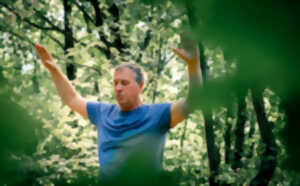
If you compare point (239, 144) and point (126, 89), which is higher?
point (126, 89)

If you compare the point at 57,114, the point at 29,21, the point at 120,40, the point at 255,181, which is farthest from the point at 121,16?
the point at 255,181

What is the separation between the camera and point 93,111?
2.55m

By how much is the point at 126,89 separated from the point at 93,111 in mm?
405

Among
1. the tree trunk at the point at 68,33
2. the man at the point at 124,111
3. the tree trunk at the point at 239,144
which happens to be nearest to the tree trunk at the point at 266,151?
the man at the point at 124,111

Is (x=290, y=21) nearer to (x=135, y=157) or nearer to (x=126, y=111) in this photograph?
(x=135, y=157)

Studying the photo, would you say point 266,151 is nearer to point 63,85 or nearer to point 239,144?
point 63,85

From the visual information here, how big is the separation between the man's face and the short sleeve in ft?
0.91

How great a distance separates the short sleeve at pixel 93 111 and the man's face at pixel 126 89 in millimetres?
277

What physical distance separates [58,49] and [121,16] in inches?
184

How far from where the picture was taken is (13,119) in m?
0.33

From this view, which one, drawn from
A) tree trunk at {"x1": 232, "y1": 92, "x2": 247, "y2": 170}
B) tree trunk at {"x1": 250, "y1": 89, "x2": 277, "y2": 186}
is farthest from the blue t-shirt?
tree trunk at {"x1": 232, "y1": 92, "x2": 247, "y2": 170}

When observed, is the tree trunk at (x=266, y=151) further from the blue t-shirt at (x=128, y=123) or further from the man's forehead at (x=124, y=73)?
the man's forehead at (x=124, y=73)

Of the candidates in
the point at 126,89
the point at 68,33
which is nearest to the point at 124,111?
the point at 126,89

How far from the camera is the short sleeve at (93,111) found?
8.24ft
